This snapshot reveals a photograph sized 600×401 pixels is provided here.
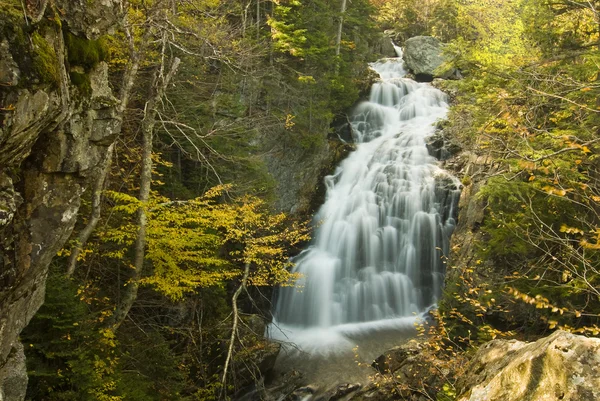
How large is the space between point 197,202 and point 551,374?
597cm

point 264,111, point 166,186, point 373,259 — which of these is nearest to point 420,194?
point 373,259

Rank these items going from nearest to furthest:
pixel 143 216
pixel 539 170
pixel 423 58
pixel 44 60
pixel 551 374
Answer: pixel 551 374, pixel 44 60, pixel 143 216, pixel 539 170, pixel 423 58

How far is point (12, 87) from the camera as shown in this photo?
11.2ft

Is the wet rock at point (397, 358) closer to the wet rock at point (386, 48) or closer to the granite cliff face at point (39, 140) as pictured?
the granite cliff face at point (39, 140)

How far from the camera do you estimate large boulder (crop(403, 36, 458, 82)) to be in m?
23.9

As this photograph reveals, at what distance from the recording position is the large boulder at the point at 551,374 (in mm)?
2652

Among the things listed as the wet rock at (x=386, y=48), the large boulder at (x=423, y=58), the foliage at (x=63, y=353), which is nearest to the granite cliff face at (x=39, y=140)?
the foliage at (x=63, y=353)

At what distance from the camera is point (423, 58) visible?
2422 cm

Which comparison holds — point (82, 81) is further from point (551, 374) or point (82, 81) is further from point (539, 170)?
point (539, 170)

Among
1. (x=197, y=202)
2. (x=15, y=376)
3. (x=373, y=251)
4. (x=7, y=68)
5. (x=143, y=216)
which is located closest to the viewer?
(x=7, y=68)

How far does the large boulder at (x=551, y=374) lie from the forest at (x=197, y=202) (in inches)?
5.8

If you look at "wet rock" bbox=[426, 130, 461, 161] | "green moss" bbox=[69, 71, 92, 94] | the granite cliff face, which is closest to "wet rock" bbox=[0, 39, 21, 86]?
the granite cliff face

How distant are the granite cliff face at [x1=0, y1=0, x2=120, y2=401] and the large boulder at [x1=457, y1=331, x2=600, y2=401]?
174 inches

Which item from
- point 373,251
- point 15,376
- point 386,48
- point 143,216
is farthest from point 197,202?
point 386,48
